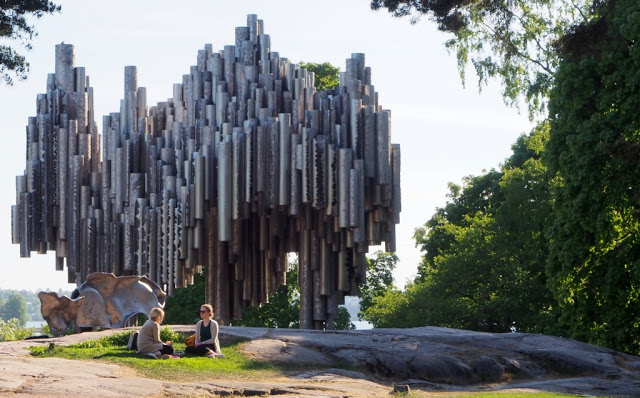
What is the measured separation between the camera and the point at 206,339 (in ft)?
61.6

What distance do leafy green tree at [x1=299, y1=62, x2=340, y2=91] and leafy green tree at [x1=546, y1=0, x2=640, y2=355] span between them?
1744 centimetres

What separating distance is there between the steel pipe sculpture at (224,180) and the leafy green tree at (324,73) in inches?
576

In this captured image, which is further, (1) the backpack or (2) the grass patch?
(1) the backpack

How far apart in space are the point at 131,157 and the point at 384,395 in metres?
15.2

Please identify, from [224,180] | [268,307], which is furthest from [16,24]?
[268,307]

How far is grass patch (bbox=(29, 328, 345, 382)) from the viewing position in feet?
55.0

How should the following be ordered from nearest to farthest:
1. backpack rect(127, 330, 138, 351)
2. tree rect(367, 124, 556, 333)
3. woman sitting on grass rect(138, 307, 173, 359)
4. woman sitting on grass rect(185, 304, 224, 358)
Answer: woman sitting on grass rect(138, 307, 173, 359) < woman sitting on grass rect(185, 304, 224, 358) < backpack rect(127, 330, 138, 351) < tree rect(367, 124, 556, 333)

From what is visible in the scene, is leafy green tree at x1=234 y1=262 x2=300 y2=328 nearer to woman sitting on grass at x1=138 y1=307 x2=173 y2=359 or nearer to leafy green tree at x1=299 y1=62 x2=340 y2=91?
leafy green tree at x1=299 y1=62 x2=340 y2=91

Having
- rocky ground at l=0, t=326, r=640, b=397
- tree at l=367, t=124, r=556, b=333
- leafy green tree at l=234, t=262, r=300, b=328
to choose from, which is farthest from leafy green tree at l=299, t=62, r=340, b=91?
rocky ground at l=0, t=326, r=640, b=397

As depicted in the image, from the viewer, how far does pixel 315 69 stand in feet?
148

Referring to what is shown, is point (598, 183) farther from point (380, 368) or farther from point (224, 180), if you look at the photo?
point (380, 368)

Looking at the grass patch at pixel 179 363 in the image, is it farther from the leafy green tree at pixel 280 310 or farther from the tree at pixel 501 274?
the leafy green tree at pixel 280 310

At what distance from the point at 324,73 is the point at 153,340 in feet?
92.1

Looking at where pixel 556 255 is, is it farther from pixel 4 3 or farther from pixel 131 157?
pixel 4 3
